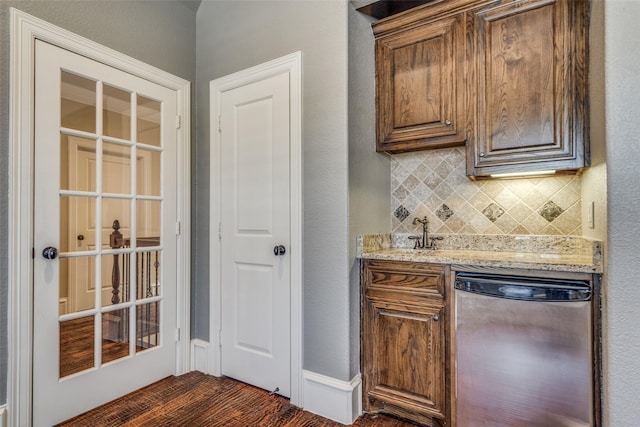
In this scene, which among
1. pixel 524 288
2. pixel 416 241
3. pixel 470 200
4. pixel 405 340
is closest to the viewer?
pixel 524 288

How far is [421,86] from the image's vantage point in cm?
212

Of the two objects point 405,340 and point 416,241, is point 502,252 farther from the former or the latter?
point 405,340

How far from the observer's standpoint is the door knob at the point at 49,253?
1.84m

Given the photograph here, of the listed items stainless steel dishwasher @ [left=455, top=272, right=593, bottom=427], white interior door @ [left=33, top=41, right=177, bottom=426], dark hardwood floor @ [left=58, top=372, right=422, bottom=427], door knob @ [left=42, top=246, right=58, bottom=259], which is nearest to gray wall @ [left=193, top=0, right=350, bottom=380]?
dark hardwood floor @ [left=58, top=372, right=422, bottom=427]

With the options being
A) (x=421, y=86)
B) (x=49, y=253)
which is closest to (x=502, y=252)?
(x=421, y=86)

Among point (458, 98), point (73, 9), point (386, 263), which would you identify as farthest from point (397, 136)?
point (73, 9)

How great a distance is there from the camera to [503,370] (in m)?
1.62

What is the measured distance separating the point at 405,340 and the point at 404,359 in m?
0.11

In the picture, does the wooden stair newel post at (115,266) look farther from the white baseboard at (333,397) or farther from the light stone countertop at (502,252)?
the light stone countertop at (502,252)

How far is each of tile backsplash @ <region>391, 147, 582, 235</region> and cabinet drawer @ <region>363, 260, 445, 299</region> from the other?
1.94 ft

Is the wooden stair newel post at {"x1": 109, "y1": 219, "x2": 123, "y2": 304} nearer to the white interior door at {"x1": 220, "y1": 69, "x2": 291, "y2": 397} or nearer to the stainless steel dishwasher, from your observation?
the white interior door at {"x1": 220, "y1": 69, "x2": 291, "y2": 397}

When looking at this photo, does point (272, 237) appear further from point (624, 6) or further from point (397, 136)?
point (624, 6)

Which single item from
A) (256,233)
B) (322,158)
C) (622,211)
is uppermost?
(322,158)

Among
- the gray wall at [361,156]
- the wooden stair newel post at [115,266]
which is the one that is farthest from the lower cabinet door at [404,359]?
the wooden stair newel post at [115,266]
